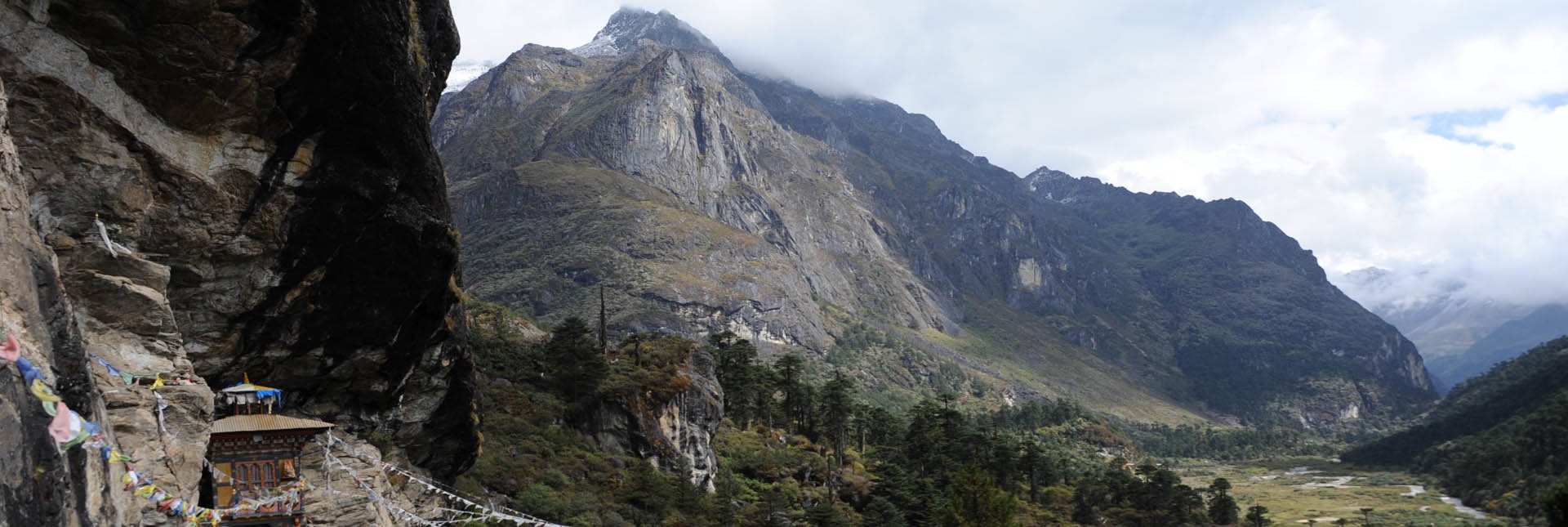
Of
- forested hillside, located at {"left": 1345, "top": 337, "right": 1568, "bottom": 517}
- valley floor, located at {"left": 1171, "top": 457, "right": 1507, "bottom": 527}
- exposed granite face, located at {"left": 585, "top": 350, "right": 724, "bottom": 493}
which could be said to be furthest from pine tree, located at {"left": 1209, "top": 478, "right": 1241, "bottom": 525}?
exposed granite face, located at {"left": 585, "top": 350, "right": 724, "bottom": 493}

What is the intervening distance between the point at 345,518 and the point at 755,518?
75.8 ft

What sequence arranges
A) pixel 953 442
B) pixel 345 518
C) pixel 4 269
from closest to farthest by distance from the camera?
pixel 4 269 < pixel 345 518 < pixel 953 442

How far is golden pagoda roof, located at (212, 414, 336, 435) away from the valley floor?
87076 mm

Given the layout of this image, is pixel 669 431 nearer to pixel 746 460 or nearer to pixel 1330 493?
pixel 746 460

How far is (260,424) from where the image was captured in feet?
62.9

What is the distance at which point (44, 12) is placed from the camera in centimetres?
1448

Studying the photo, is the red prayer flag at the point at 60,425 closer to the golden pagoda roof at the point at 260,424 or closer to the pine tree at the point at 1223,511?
the golden pagoda roof at the point at 260,424

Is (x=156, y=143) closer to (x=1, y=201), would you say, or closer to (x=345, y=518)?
(x=1, y=201)

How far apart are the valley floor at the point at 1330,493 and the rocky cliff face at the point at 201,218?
8580cm

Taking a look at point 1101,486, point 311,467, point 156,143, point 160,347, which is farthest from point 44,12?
point 1101,486

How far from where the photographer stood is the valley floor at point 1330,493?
87838 mm

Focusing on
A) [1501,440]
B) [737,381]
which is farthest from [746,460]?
[1501,440]

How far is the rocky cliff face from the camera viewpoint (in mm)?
10156

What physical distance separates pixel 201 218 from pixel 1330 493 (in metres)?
130
